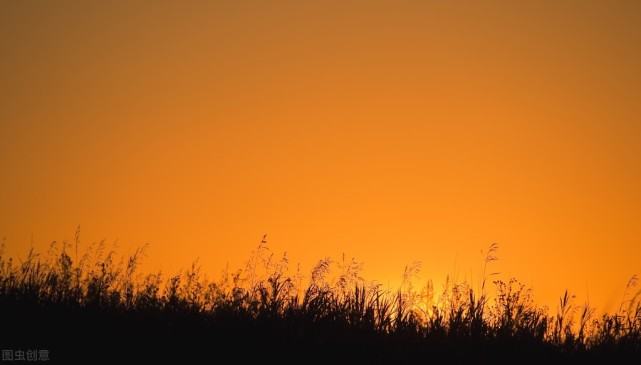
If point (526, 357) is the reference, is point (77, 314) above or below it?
above

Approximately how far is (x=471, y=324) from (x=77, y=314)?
4151 mm

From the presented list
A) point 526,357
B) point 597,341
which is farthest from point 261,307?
point 597,341

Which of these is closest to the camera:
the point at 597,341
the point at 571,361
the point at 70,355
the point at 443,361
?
the point at 70,355

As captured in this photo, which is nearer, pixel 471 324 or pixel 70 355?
pixel 70 355

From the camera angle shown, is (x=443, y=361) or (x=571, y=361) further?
(x=571, y=361)

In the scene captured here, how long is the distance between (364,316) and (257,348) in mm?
1505

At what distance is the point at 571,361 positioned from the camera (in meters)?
7.02

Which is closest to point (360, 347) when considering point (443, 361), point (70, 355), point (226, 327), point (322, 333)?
point (322, 333)

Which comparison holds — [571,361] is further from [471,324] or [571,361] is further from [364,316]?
[364,316]

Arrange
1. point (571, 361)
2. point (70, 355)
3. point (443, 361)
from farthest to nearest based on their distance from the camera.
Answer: point (571, 361)
point (443, 361)
point (70, 355)

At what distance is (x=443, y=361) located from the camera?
6.55 meters

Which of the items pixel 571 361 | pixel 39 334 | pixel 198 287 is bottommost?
pixel 571 361

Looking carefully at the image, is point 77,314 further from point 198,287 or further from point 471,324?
point 471,324

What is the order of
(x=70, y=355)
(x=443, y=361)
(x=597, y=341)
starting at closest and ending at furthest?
1. (x=70, y=355)
2. (x=443, y=361)
3. (x=597, y=341)
